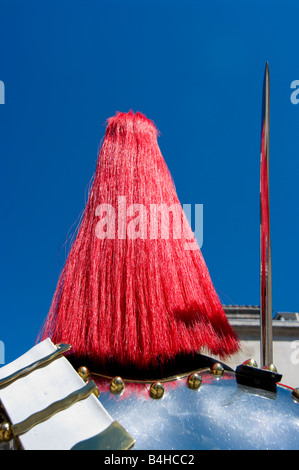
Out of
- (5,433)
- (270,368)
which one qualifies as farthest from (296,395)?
(5,433)

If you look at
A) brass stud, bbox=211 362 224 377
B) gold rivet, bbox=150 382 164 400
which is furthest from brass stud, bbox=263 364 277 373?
gold rivet, bbox=150 382 164 400

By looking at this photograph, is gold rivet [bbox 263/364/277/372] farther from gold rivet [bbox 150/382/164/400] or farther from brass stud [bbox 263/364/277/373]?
gold rivet [bbox 150/382/164/400]

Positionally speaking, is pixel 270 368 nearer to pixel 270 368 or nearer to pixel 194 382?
pixel 270 368

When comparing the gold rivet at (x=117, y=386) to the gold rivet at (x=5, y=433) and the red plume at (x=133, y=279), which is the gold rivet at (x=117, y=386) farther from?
the gold rivet at (x=5, y=433)

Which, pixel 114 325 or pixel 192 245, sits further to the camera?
pixel 192 245

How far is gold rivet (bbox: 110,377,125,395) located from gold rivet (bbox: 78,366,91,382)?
9cm

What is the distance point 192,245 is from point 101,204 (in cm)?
38

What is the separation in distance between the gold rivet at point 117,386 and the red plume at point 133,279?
0.25ft

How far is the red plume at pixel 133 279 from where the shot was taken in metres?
0.99

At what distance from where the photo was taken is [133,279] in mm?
1066

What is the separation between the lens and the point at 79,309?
1060 millimetres

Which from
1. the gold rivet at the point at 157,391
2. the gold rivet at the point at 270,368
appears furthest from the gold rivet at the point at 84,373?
the gold rivet at the point at 270,368
